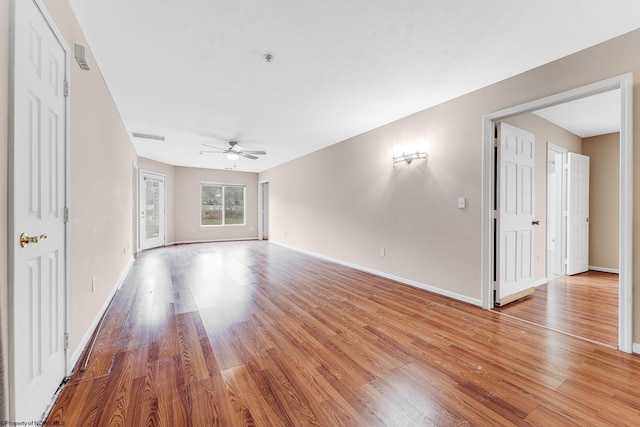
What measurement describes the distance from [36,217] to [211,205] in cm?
788

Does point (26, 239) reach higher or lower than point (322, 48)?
lower

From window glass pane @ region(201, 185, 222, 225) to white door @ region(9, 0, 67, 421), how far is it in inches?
292

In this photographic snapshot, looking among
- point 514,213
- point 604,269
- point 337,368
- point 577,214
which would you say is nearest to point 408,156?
point 514,213

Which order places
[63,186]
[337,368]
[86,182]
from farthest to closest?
1. [86,182]
2. [337,368]
3. [63,186]

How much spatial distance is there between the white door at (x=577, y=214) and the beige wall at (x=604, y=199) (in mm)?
145

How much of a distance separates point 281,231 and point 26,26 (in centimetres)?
690

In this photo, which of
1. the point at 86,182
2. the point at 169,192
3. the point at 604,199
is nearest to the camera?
the point at 86,182

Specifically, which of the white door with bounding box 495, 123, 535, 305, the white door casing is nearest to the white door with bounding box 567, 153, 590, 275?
the white door casing

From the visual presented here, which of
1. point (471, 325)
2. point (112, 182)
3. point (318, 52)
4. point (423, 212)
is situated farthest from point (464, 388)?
point (112, 182)

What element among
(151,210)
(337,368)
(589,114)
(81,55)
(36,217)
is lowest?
(337,368)

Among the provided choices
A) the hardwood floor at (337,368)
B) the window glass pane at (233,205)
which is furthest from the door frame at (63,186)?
the window glass pane at (233,205)

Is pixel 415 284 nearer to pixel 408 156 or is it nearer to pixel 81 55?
pixel 408 156

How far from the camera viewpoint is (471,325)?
2516 millimetres

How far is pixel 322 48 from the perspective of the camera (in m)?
2.26
